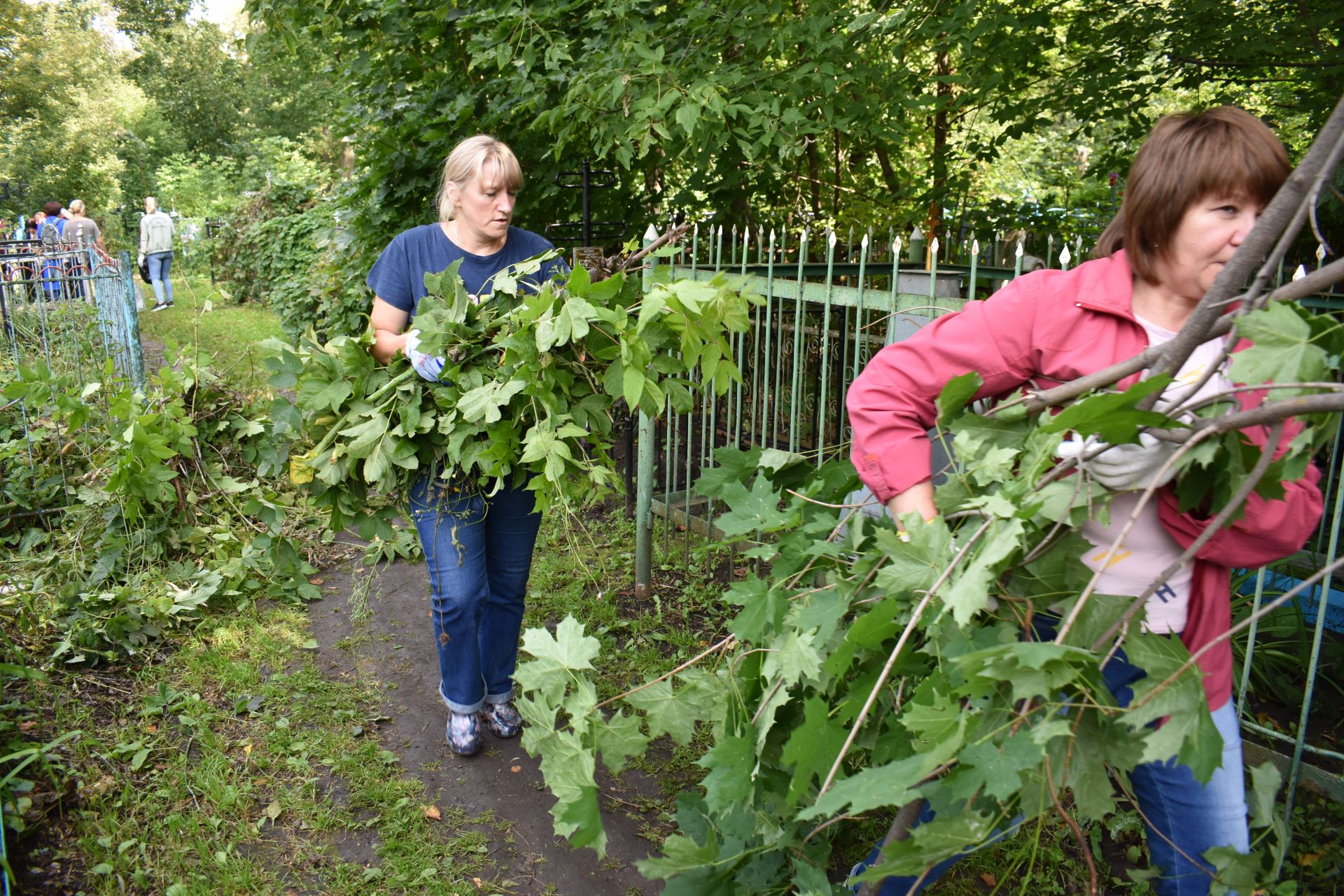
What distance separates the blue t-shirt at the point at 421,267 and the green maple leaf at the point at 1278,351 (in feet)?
6.76

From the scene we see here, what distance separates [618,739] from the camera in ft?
5.80

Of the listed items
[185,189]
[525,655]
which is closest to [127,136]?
[185,189]

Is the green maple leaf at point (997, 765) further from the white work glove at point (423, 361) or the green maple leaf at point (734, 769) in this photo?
the white work glove at point (423, 361)

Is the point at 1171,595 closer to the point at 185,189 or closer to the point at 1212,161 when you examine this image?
the point at 1212,161

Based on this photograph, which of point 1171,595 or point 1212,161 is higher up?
point 1212,161

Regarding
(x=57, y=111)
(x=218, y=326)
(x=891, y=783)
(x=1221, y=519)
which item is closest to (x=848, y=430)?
(x=1221, y=519)

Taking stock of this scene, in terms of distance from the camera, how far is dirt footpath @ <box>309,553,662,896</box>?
278cm

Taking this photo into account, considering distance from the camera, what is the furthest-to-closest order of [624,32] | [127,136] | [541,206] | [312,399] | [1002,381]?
[127,136], [541,206], [624,32], [312,399], [1002,381]

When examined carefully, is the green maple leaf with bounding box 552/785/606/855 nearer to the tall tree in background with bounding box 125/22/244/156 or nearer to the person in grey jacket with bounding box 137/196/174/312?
the person in grey jacket with bounding box 137/196/174/312

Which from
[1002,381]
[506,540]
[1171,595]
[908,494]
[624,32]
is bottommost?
[506,540]

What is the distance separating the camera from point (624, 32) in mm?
4746

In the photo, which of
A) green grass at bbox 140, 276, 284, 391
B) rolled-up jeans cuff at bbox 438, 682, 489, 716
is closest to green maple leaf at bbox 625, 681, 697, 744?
rolled-up jeans cuff at bbox 438, 682, 489, 716

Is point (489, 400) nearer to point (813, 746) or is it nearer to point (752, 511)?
point (752, 511)

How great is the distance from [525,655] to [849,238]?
3.98 m
